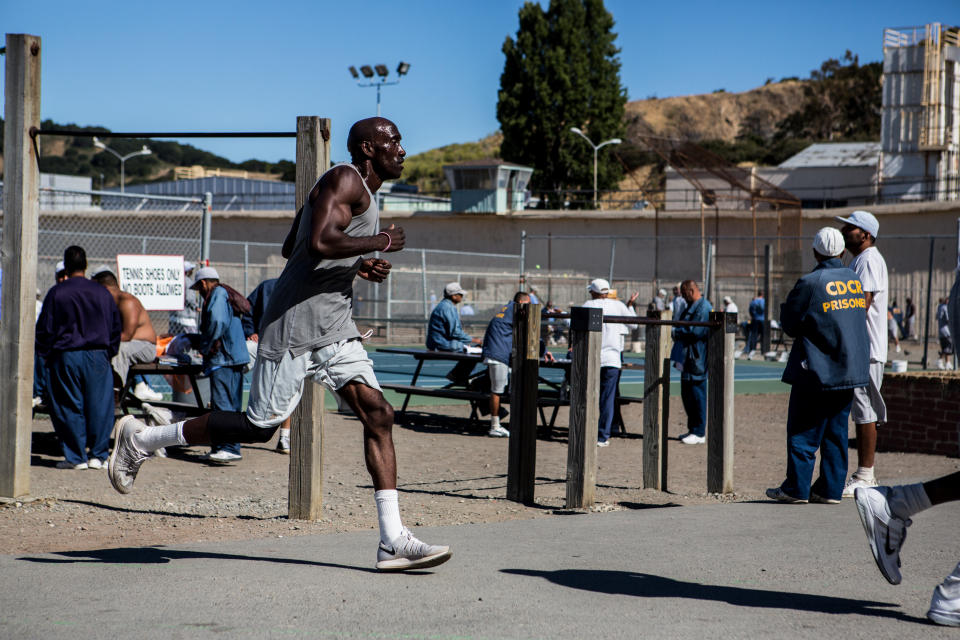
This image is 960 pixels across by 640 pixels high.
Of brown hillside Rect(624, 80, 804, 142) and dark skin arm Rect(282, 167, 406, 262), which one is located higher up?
brown hillside Rect(624, 80, 804, 142)

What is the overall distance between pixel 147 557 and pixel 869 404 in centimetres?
482

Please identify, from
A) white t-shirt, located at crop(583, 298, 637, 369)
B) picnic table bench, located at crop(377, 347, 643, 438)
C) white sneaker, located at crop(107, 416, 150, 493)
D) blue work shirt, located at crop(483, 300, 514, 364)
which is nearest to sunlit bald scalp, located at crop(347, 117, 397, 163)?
white sneaker, located at crop(107, 416, 150, 493)

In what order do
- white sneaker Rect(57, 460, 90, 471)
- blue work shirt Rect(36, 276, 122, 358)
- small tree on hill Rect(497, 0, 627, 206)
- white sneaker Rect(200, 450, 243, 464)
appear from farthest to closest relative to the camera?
1. small tree on hill Rect(497, 0, 627, 206)
2. white sneaker Rect(200, 450, 243, 464)
3. white sneaker Rect(57, 460, 90, 471)
4. blue work shirt Rect(36, 276, 122, 358)

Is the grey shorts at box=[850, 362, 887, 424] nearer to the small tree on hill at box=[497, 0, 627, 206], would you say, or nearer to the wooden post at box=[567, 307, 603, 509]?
the wooden post at box=[567, 307, 603, 509]

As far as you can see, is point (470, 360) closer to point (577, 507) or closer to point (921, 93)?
point (577, 507)

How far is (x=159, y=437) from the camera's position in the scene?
15.9ft

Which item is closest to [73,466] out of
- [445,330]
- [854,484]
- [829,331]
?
[445,330]

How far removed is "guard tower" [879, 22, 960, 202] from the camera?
45250 mm

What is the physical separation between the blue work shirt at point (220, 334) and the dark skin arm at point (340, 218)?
16.2 feet

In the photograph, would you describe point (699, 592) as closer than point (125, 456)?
Yes

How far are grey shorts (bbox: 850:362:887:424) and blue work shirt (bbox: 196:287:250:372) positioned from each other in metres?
5.12

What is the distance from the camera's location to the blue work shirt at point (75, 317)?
328 inches

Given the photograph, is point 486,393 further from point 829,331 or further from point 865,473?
point 829,331

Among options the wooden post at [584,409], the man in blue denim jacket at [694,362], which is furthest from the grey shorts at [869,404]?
the man in blue denim jacket at [694,362]
